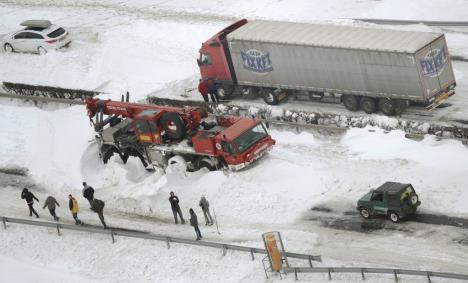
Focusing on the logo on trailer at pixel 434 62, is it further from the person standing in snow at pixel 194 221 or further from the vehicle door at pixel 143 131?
the person standing in snow at pixel 194 221

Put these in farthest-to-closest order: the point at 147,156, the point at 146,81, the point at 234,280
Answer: the point at 146,81, the point at 147,156, the point at 234,280

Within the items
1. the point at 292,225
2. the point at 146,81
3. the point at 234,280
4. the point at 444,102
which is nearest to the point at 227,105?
the point at 146,81

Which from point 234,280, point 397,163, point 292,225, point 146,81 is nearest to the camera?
point 234,280

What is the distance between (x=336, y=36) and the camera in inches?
1596

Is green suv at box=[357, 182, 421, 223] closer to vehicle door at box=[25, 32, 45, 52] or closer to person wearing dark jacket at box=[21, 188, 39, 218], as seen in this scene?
person wearing dark jacket at box=[21, 188, 39, 218]

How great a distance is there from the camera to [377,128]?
38250mm

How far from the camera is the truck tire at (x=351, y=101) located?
40188mm

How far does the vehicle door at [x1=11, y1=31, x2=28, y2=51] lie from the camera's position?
51.6 metres

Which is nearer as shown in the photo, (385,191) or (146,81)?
(385,191)

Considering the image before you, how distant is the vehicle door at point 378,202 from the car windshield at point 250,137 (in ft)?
21.5

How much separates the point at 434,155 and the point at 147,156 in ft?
37.8

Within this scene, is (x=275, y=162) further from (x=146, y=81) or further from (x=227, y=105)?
(x=146, y=81)

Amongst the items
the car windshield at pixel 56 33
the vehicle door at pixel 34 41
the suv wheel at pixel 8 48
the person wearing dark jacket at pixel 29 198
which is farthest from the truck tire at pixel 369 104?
the suv wheel at pixel 8 48

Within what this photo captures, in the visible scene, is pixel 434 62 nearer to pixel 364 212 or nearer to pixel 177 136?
pixel 364 212
